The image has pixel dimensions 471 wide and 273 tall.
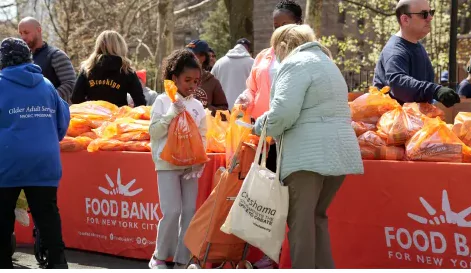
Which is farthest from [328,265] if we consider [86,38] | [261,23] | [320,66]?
[261,23]

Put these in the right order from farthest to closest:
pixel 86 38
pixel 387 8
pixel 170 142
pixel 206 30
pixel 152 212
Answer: pixel 206 30 < pixel 86 38 < pixel 387 8 < pixel 152 212 < pixel 170 142

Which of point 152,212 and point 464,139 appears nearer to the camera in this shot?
point 464,139

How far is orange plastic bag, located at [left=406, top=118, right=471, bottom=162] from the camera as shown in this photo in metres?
5.99

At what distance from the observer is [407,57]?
6.86m

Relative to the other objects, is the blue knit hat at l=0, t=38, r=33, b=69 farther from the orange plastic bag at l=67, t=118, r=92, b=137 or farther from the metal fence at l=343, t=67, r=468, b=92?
the metal fence at l=343, t=67, r=468, b=92

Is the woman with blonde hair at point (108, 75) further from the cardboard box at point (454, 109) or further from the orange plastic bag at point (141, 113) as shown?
the cardboard box at point (454, 109)

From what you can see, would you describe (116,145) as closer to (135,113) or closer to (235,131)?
(135,113)

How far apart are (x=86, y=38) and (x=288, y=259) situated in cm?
3141

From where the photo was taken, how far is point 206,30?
2023 inches

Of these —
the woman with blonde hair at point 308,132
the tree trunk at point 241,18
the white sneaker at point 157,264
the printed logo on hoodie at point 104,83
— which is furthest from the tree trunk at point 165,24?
the woman with blonde hair at point 308,132

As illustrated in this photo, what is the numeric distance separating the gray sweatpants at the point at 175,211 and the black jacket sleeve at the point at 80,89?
2500 mm

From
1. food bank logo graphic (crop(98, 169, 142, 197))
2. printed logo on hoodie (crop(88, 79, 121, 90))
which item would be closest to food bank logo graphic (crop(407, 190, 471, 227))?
food bank logo graphic (crop(98, 169, 142, 197))

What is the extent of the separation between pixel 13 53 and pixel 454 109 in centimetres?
349

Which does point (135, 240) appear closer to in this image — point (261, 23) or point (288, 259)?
point (288, 259)
